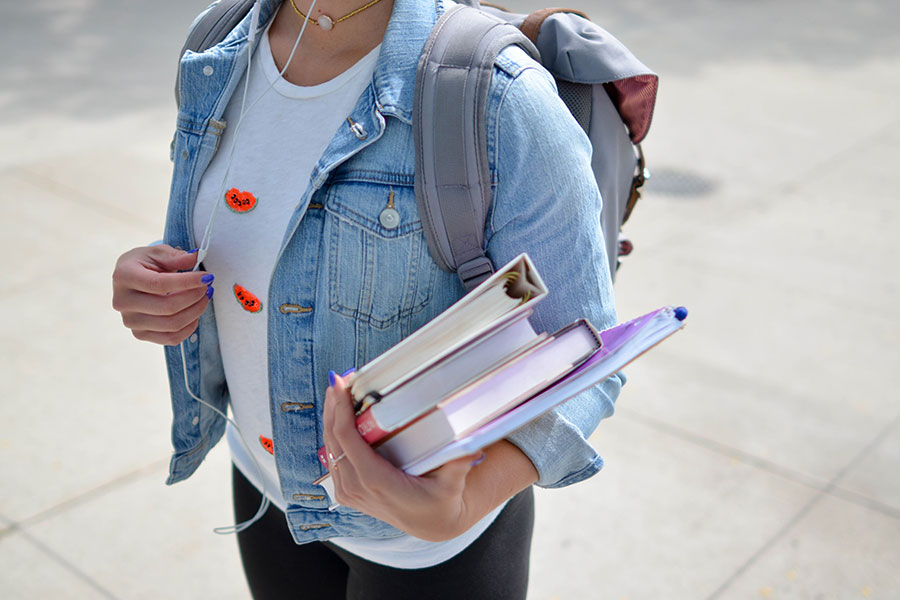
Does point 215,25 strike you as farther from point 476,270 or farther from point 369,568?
point 369,568

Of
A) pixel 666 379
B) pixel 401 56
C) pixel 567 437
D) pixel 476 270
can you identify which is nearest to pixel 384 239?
pixel 476 270

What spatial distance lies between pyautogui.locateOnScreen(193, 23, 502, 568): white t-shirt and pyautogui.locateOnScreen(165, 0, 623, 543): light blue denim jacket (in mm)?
34

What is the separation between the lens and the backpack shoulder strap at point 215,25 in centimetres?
153

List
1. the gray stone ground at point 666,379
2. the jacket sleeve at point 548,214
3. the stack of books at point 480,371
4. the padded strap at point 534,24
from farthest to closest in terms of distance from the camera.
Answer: the gray stone ground at point 666,379 → the padded strap at point 534,24 → the jacket sleeve at point 548,214 → the stack of books at point 480,371

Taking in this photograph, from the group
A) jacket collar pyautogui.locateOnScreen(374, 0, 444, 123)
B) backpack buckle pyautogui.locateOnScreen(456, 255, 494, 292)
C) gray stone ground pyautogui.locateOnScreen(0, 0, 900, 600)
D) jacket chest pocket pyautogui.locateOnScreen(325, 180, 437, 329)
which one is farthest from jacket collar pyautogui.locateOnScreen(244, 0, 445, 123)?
gray stone ground pyautogui.locateOnScreen(0, 0, 900, 600)

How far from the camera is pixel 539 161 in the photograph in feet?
3.81

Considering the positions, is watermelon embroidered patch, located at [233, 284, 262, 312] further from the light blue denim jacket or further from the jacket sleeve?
the jacket sleeve

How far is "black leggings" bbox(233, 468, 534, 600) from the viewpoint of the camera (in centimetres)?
151

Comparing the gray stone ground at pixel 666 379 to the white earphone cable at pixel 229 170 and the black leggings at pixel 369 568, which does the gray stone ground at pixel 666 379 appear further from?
the white earphone cable at pixel 229 170

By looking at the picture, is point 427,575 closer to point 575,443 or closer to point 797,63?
point 575,443

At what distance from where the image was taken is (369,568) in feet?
5.00

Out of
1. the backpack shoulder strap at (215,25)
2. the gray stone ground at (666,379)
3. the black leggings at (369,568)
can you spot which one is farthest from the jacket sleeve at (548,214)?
the gray stone ground at (666,379)

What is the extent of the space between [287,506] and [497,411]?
64 cm

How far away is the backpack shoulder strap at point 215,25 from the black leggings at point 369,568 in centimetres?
80
